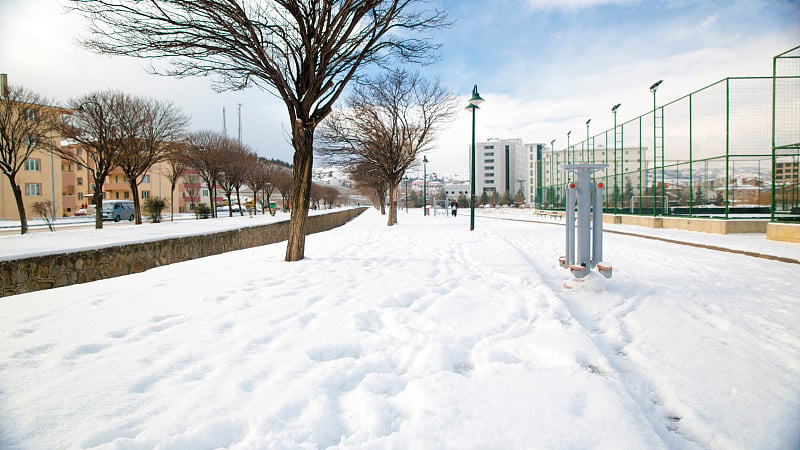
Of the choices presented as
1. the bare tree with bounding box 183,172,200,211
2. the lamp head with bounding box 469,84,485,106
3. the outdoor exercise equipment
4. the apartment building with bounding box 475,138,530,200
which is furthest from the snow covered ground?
the apartment building with bounding box 475,138,530,200

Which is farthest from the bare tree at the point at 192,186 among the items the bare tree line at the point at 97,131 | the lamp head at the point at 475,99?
the lamp head at the point at 475,99

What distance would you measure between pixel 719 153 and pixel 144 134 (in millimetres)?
29052

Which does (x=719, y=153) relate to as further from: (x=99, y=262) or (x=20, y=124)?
(x=20, y=124)

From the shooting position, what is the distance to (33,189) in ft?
133

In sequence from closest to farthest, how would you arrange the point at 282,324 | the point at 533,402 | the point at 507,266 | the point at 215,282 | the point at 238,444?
the point at 238,444, the point at 533,402, the point at 282,324, the point at 215,282, the point at 507,266

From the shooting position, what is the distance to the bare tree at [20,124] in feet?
60.5

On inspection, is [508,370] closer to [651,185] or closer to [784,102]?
[784,102]

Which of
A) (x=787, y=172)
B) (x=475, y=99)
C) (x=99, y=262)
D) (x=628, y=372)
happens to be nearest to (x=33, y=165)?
(x=99, y=262)

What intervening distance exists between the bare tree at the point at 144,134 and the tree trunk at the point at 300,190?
1882cm

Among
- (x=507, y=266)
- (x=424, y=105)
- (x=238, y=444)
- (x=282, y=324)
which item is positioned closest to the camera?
(x=238, y=444)

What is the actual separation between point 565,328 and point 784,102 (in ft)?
46.0

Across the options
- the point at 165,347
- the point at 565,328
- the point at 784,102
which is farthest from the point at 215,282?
the point at 784,102

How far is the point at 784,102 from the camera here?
1232cm

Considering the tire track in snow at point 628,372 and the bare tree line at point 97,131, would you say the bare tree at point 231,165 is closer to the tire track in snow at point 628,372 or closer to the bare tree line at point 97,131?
the bare tree line at point 97,131
